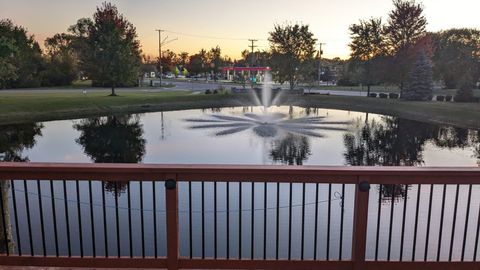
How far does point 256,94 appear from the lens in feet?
151

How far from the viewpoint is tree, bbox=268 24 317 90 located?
147 ft

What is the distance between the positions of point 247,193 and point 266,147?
7.20 m

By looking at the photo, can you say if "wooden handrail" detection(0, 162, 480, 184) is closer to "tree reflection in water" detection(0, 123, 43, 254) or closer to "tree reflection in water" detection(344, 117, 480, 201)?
"tree reflection in water" detection(344, 117, 480, 201)

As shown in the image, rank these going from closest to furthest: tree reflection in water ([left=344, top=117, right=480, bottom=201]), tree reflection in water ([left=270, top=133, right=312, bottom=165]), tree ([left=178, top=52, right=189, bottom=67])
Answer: tree reflection in water ([left=270, top=133, right=312, bottom=165])
tree reflection in water ([left=344, top=117, right=480, bottom=201])
tree ([left=178, top=52, right=189, bottom=67])

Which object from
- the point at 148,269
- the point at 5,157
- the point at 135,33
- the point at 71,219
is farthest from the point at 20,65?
the point at 148,269

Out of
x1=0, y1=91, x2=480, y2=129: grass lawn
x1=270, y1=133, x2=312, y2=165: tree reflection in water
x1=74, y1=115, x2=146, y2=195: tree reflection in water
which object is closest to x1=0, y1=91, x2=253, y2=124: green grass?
x1=0, y1=91, x2=480, y2=129: grass lawn

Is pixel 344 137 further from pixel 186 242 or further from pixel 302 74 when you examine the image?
pixel 302 74

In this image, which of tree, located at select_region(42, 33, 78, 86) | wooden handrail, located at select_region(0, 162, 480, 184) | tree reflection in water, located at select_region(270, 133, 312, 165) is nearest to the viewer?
wooden handrail, located at select_region(0, 162, 480, 184)

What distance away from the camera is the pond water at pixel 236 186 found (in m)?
7.48

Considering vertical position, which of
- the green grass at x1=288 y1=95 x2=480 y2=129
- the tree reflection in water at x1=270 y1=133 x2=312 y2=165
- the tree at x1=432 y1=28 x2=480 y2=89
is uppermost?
the tree at x1=432 y1=28 x2=480 y2=89

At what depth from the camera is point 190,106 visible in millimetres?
38156

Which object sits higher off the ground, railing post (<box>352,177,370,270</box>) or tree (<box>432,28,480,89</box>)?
tree (<box>432,28,480,89</box>)

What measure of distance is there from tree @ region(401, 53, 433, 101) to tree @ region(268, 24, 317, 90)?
40.2 ft

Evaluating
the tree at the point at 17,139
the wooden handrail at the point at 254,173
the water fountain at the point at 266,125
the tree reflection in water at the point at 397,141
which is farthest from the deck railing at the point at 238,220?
the water fountain at the point at 266,125
